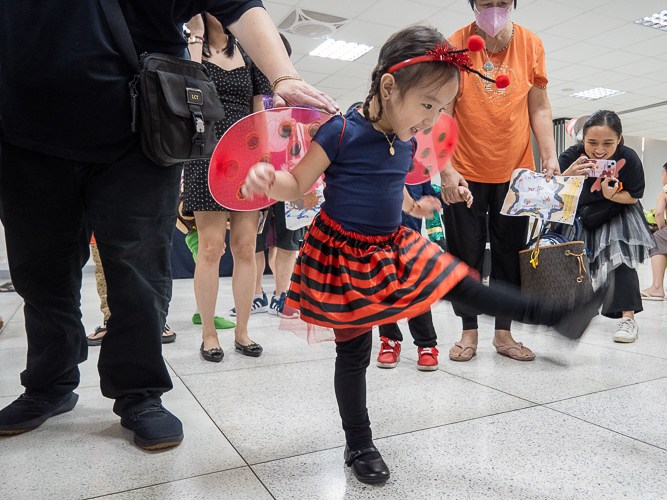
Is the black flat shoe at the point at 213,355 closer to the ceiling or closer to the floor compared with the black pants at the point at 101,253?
closer to the floor

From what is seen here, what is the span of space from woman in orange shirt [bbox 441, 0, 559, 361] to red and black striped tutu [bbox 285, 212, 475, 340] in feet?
2.51

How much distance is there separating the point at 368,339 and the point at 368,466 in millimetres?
250

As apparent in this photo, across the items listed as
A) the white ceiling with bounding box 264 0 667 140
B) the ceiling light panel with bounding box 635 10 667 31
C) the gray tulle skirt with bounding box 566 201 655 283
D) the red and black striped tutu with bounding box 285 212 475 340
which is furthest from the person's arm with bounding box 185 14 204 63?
the ceiling light panel with bounding box 635 10 667 31

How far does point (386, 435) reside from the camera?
117 cm

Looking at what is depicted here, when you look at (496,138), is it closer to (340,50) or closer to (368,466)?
(368,466)

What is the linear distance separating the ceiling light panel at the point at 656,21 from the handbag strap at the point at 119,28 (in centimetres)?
646

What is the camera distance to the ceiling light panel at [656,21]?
564 centimetres

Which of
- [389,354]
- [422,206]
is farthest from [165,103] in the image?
[389,354]

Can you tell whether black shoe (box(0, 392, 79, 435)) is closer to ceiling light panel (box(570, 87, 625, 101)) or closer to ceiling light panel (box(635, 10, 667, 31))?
ceiling light panel (box(635, 10, 667, 31))

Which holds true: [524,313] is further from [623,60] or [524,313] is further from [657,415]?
[623,60]

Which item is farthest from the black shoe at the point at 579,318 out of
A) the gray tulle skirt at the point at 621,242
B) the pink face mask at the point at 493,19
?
the gray tulle skirt at the point at 621,242

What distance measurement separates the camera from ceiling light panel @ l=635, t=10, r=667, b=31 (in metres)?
5.64

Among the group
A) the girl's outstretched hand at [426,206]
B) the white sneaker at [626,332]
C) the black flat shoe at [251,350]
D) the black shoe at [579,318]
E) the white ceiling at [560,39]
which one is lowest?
the white sneaker at [626,332]

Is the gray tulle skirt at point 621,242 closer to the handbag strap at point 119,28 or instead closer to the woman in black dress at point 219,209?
the woman in black dress at point 219,209
